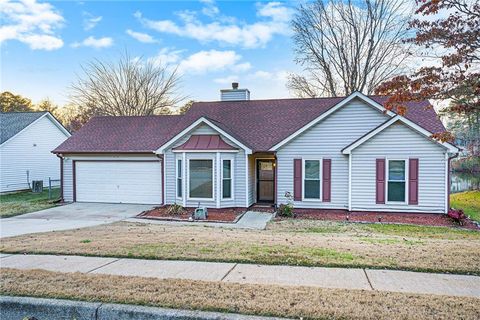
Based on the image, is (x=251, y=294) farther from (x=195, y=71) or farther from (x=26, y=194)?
(x=195, y=71)

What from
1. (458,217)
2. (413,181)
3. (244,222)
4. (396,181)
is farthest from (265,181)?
(458,217)

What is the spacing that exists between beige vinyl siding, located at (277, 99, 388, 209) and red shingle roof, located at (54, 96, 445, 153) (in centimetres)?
163

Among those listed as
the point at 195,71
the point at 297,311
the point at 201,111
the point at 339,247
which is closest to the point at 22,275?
the point at 297,311

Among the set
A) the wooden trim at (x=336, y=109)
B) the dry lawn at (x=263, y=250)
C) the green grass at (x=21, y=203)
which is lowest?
the green grass at (x=21, y=203)

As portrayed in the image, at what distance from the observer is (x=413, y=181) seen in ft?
42.4

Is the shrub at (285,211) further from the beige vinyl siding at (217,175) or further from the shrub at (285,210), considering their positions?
the beige vinyl siding at (217,175)

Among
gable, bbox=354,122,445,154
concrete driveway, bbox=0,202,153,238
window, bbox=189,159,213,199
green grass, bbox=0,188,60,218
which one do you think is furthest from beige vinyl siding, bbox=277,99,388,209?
green grass, bbox=0,188,60,218

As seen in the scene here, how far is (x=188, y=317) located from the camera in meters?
3.62

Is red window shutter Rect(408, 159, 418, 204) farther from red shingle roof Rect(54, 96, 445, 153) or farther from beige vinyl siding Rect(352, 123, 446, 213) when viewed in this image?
red shingle roof Rect(54, 96, 445, 153)

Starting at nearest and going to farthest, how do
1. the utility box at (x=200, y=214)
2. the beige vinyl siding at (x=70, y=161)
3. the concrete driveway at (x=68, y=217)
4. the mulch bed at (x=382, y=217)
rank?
the concrete driveway at (x=68, y=217) → the mulch bed at (x=382, y=217) → the utility box at (x=200, y=214) → the beige vinyl siding at (x=70, y=161)

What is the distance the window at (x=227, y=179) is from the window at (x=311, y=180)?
317 centimetres

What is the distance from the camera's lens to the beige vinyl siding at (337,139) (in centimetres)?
1382

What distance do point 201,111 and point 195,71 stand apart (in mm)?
9015

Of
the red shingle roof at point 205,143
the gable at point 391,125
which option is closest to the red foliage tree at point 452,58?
the gable at point 391,125
